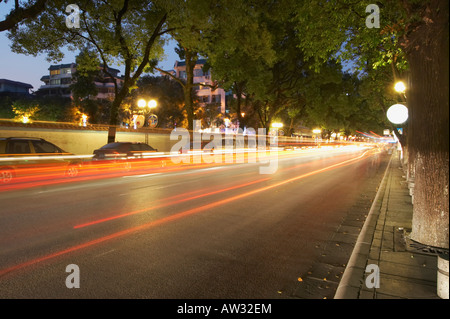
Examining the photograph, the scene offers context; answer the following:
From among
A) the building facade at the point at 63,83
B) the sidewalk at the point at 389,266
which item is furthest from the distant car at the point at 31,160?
the building facade at the point at 63,83

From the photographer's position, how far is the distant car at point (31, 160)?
11.4m

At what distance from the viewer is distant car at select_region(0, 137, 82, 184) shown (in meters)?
11.4

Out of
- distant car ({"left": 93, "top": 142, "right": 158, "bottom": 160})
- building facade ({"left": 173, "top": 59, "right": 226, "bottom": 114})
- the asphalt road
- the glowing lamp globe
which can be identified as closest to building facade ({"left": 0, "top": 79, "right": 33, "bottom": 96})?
building facade ({"left": 173, "top": 59, "right": 226, "bottom": 114})

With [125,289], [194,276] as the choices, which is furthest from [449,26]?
[125,289]

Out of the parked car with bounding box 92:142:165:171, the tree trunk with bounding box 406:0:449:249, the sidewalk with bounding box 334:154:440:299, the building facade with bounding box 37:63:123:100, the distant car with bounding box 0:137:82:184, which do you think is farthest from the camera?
the building facade with bounding box 37:63:123:100

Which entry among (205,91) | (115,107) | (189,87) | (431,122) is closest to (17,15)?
(115,107)

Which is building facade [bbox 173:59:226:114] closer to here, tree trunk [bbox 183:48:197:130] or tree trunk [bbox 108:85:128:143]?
tree trunk [bbox 183:48:197:130]

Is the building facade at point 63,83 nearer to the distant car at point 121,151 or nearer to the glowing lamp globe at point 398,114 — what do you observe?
the distant car at point 121,151

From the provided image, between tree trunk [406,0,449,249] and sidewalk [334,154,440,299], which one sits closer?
sidewalk [334,154,440,299]

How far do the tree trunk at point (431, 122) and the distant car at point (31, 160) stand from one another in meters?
13.0

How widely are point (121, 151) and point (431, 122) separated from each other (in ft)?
50.9

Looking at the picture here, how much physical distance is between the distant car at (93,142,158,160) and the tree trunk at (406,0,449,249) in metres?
14.9

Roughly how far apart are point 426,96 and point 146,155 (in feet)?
53.7

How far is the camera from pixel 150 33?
2072cm
